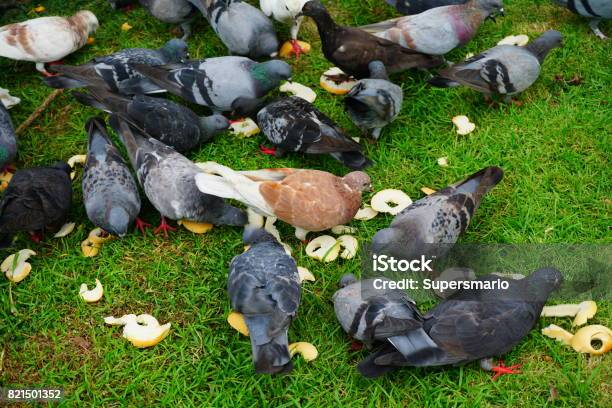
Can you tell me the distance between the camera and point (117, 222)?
4.88 m

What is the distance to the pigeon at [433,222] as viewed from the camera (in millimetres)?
4688

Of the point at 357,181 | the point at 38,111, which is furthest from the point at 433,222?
the point at 38,111

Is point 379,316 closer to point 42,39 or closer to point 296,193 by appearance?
point 296,193

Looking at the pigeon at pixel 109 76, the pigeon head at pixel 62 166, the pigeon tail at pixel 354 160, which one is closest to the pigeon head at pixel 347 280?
the pigeon tail at pixel 354 160

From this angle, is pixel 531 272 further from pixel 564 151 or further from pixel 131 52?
pixel 131 52

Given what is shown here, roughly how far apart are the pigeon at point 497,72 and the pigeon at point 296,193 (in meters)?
1.64

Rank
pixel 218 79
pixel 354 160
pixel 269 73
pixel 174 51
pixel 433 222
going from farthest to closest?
pixel 174 51
pixel 269 73
pixel 218 79
pixel 354 160
pixel 433 222

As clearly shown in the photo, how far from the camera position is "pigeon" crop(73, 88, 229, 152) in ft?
18.2

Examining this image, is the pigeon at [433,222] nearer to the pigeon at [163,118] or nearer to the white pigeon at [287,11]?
the pigeon at [163,118]

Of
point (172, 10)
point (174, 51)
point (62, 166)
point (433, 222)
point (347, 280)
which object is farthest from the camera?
point (172, 10)

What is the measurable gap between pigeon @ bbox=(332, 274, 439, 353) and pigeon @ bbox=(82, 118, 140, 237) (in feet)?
6.00

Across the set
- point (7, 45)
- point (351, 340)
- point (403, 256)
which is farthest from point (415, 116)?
point (7, 45)

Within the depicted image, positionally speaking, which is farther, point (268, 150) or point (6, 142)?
point (268, 150)

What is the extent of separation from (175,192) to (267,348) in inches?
64.1
